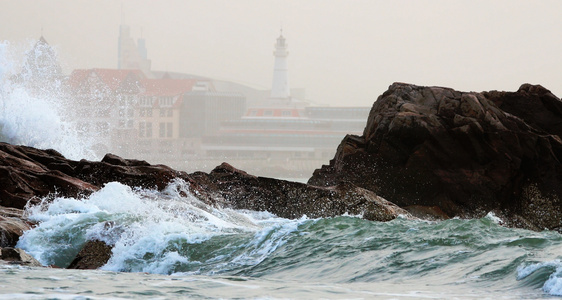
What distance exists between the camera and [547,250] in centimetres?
879

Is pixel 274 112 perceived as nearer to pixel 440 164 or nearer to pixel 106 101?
pixel 106 101

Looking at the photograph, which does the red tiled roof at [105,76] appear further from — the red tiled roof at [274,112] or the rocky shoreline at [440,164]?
the rocky shoreline at [440,164]

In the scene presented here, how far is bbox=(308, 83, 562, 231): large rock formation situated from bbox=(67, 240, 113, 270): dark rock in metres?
7.10

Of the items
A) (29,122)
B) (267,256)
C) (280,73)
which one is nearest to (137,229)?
(267,256)

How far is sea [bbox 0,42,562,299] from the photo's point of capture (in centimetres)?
742

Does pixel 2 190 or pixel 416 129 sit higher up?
pixel 416 129

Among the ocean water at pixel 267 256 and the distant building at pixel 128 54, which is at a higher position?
the distant building at pixel 128 54

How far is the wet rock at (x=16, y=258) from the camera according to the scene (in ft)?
28.6

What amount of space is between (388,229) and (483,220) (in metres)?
1.41

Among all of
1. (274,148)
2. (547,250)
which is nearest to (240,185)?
(547,250)

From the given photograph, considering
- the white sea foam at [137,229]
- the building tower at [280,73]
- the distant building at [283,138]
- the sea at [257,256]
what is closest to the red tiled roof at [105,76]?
the distant building at [283,138]

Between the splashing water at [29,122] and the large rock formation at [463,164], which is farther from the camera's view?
the splashing water at [29,122]

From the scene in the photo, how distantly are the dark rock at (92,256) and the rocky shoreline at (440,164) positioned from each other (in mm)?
4241

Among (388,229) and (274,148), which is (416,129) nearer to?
(388,229)
